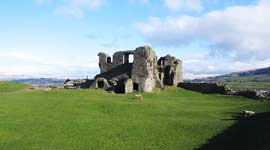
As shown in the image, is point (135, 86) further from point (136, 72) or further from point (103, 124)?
point (103, 124)

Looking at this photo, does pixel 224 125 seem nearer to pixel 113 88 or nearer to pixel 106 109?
pixel 106 109

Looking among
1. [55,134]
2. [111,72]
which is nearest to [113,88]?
[111,72]

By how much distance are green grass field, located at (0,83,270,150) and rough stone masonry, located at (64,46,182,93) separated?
22.0 meters

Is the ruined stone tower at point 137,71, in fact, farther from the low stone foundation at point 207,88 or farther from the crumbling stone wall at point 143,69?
the low stone foundation at point 207,88

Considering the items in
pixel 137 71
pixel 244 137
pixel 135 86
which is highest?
pixel 137 71

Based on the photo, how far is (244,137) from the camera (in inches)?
1201

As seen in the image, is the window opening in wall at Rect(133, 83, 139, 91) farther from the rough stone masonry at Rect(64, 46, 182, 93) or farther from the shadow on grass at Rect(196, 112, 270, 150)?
the shadow on grass at Rect(196, 112, 270, 150)

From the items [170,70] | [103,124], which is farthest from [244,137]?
[170,70]

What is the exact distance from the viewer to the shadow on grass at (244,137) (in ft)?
90.1

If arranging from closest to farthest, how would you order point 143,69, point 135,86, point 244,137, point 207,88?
point 244,137
point 135,86
point 143,69
point 207,88

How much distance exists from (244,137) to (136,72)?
4504 centimetres

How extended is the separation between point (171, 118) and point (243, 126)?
729cm

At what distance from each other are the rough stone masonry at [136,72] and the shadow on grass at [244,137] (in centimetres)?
3388

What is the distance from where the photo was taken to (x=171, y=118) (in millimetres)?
39344
